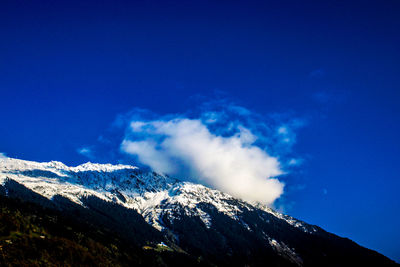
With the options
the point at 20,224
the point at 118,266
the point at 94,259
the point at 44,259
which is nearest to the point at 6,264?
the point at 44,259

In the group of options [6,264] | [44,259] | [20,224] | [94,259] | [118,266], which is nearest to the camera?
[6,264]

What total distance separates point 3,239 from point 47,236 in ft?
118

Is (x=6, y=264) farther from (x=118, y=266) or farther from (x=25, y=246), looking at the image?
(x=118, y=266)

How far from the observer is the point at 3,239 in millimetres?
145125

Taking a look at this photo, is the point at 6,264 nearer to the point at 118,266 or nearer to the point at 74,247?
the point at 74,247

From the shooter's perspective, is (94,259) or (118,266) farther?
(118,266)

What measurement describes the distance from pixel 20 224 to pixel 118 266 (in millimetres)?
75195

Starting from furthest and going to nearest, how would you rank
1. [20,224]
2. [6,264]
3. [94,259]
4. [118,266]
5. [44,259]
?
[118,266]
[94,259]
[20,224]
[44,259]
[6,264]

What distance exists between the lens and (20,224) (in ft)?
567

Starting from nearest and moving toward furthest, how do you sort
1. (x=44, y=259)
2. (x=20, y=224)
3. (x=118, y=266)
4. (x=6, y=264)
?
1. (x=6, y=264)
2. (x=44, y=259)
3. (x=20, y=224)
4. (x=118, y=266)

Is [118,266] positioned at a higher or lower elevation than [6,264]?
higher

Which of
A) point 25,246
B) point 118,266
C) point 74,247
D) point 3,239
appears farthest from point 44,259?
point 118,266

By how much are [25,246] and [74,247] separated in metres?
38.7

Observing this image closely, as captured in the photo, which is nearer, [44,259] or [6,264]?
[6,264]
